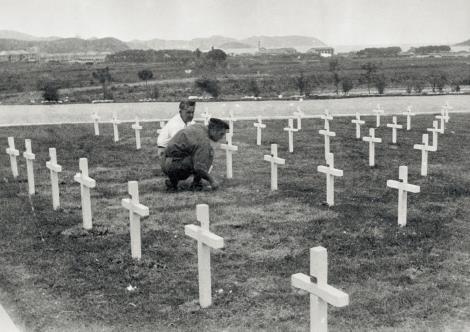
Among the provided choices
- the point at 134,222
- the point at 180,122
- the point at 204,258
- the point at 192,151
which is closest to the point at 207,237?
the point at 204,258

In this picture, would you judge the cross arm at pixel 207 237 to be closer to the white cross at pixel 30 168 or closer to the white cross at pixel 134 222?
the white cross at pixel 134 222

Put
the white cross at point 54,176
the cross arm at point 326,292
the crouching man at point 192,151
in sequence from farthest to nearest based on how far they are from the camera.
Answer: the crouching man at point 192,151, the white cross at point 54,176, the cross arm at point 326,292

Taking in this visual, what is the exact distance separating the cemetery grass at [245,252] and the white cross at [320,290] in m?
0.94

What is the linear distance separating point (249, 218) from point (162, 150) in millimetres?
2969

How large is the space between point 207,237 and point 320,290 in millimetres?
1711

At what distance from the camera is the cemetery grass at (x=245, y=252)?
5.94 metres

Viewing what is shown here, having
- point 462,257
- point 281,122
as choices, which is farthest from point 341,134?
point 462,257

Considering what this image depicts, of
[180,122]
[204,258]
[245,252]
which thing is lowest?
[245,252]

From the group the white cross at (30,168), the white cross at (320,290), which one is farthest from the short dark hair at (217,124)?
the white cross at (320,290)

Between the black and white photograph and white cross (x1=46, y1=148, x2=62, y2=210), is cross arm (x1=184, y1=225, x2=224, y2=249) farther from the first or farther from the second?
white cross (x1=46, y1=148, x2=62, y2=210)

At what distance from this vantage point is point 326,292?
4.49 m

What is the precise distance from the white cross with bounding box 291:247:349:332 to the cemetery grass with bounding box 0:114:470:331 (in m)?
0.94

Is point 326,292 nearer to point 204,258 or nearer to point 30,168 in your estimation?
point 204,258

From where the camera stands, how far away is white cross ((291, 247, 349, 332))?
441 centimetres
